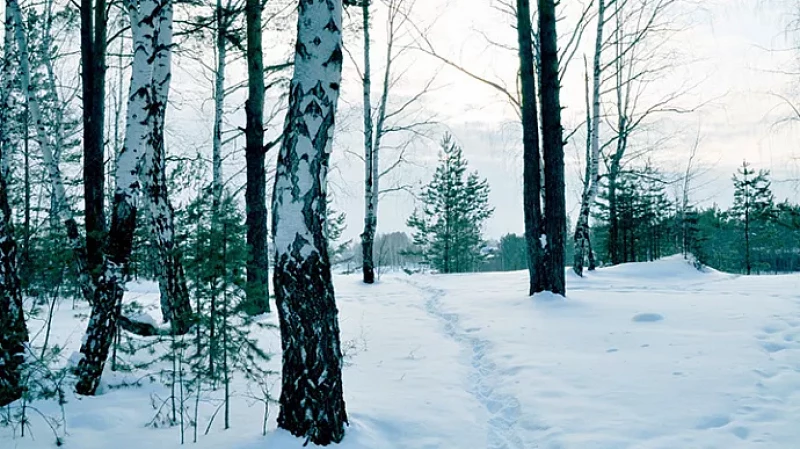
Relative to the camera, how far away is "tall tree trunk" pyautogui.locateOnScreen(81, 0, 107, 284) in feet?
25.7

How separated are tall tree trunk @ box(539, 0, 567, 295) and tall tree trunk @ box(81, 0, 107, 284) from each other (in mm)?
7555

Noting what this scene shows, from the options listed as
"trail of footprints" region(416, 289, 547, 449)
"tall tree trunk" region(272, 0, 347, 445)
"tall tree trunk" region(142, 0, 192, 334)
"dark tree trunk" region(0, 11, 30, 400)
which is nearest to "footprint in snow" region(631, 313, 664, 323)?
"trail of footprints" region(416, 289, 547, 449)

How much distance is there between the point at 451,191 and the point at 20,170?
2402 centimetres

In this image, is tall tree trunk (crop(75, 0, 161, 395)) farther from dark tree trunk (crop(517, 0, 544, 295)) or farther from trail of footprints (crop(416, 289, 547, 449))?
dark tree trunk (crop(517, 0, 544, 295))

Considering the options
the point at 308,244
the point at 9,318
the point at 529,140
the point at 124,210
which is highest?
the point at 529,140

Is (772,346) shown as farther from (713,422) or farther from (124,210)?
(124,210)

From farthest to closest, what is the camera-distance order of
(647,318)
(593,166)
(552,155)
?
(593,166) → (552,155) → (647,318)

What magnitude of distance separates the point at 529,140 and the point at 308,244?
22.7 feet

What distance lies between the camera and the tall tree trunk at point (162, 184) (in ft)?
15.6

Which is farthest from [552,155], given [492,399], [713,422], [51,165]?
[51,165]

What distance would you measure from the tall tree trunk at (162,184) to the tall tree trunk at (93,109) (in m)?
2.34

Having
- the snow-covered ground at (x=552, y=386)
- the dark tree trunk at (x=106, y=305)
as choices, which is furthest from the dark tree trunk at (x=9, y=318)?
the dark tree trunk at (x=106, y=305)

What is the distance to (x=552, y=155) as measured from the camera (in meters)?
8.86

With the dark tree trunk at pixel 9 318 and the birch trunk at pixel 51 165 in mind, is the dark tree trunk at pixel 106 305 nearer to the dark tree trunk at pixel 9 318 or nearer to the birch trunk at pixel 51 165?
the dark tree trunk at pixel 9 318
